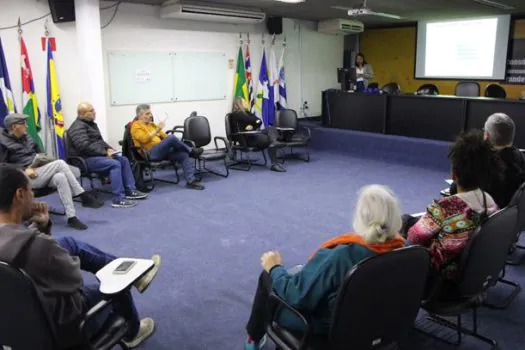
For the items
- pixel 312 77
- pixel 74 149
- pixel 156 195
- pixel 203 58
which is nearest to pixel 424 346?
pixel 156 195

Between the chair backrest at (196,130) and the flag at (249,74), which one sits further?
the flag at (249,74)

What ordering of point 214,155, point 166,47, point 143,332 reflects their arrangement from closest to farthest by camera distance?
1. point 143,332
2. point 214,155
3. point 166,47

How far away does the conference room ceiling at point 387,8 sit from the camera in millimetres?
6852

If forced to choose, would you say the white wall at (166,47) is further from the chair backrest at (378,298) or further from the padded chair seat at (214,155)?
the chair backrest at (378,298)

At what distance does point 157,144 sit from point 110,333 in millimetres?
3937

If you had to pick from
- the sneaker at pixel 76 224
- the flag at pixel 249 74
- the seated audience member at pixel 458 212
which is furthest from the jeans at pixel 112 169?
the flag at pixel 249 74

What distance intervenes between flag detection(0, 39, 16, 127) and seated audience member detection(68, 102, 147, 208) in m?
1.09

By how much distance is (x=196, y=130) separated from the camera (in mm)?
6312

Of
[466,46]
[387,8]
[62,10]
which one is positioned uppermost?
[387,8]

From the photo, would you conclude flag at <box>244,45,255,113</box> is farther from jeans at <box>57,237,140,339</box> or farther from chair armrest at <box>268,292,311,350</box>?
chair armrest at <box>268,292,311,350</box>

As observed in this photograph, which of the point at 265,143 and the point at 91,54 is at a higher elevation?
the point at 91,54

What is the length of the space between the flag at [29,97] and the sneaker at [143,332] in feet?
12.8

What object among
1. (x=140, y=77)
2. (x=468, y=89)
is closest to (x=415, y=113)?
(x=468, y=89)

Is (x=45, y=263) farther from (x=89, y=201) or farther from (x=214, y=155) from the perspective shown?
(x=214, y=155)
